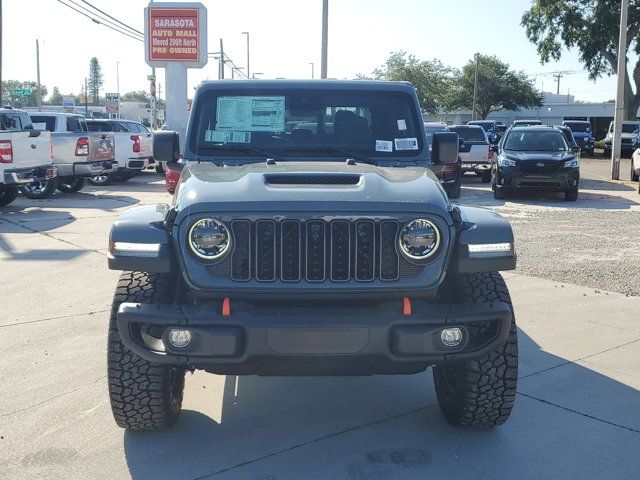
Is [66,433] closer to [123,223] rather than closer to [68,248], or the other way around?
[123,223]

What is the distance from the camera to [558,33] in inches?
1640

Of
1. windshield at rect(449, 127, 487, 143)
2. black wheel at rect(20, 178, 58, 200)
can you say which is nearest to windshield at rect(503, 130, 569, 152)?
windshield at rect(449, 127, 487, 143)

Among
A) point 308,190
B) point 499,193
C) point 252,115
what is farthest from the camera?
Result: point 499,193

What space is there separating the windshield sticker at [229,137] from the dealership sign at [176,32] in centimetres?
2132

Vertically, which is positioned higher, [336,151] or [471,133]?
[471,133]

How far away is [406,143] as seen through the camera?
4.88 meters

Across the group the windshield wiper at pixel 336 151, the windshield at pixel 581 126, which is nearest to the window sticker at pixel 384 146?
the windshield wiper at pixel 336 151

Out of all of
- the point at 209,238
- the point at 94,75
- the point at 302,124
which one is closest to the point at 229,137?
the point at 302,124

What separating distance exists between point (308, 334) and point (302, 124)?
1936mm

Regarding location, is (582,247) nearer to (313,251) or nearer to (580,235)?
(580,235)

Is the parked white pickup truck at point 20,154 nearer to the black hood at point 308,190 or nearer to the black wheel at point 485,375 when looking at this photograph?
the black hood at point 308,190

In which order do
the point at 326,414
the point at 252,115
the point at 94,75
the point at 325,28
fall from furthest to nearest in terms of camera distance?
1. the point at 94,75
2. the point at 325,28
3. the point at 252,115
4. the point at 326,414

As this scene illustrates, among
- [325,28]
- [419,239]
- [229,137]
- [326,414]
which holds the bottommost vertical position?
[326,414]

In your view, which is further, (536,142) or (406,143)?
(536,142)
